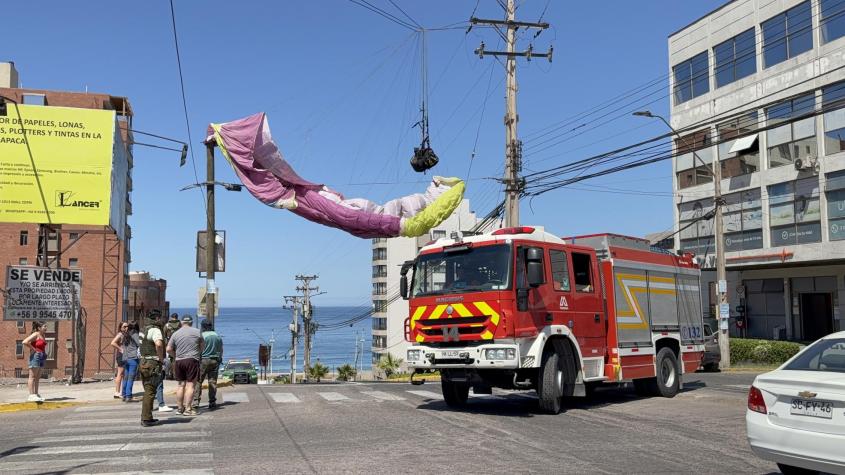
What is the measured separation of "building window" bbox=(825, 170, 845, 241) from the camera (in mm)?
30250

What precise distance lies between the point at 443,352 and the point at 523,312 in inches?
62.8

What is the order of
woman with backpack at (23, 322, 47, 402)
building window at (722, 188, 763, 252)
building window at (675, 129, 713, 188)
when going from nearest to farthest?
woman with backpack at (23, 322, 47, 402)
building window at (722, 188, 763, 252)
building window at (675, 129, 713, 188)

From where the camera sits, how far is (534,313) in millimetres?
12539

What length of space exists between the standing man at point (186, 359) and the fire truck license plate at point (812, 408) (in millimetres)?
9715

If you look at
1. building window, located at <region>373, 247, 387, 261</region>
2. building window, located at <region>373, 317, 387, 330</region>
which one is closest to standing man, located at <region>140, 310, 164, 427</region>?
building window, located at <region>373, 317, 387, 330</region>

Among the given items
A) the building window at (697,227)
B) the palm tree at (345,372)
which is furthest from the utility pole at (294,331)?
the building window at (697,227)

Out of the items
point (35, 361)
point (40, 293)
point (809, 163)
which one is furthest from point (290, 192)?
point (809, 163)

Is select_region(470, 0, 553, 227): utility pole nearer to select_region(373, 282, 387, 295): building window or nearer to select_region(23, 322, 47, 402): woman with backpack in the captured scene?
select_region(23, 322, 47, 402): woman with backpack

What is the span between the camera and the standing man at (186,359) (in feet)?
42.3

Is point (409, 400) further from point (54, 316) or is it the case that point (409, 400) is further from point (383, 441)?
point (54, 316)

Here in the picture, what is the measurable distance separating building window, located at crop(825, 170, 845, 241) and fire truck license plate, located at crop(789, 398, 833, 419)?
2740 cm

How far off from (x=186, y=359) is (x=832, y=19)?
2948 cm

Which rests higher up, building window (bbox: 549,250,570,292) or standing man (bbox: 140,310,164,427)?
building window (bbox: 549,250,570,292)

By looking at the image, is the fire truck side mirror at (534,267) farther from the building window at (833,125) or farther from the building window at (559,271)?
the building window at (833,125)
